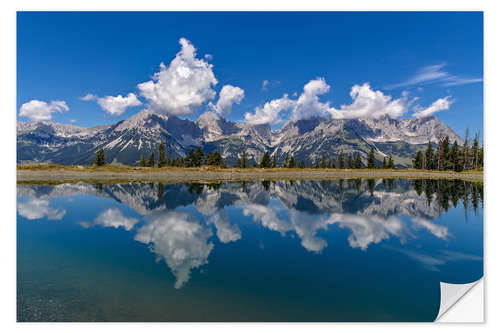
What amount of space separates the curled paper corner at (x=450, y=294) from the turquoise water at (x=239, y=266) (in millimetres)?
286

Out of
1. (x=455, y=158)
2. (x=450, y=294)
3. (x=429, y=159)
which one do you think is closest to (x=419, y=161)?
(x=429, y=159)

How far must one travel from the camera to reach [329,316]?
8.20 meters

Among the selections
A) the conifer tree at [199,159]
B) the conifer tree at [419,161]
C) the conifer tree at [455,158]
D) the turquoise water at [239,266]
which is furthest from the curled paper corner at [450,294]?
the conifer tree at [419,161]

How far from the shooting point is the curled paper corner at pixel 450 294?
29.8ft

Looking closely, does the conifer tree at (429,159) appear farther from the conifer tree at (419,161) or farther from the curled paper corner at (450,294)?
the curled paper corner at (450,294)

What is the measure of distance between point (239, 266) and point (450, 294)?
8.12 m

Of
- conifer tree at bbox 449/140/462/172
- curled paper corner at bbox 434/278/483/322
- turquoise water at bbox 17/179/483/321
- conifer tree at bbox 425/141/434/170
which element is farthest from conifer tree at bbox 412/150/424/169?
curled paper corner at bbox 434/278/483/322

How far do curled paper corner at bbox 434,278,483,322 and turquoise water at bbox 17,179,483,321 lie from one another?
11.3 inches

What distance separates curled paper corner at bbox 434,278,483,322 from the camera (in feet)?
29.8
